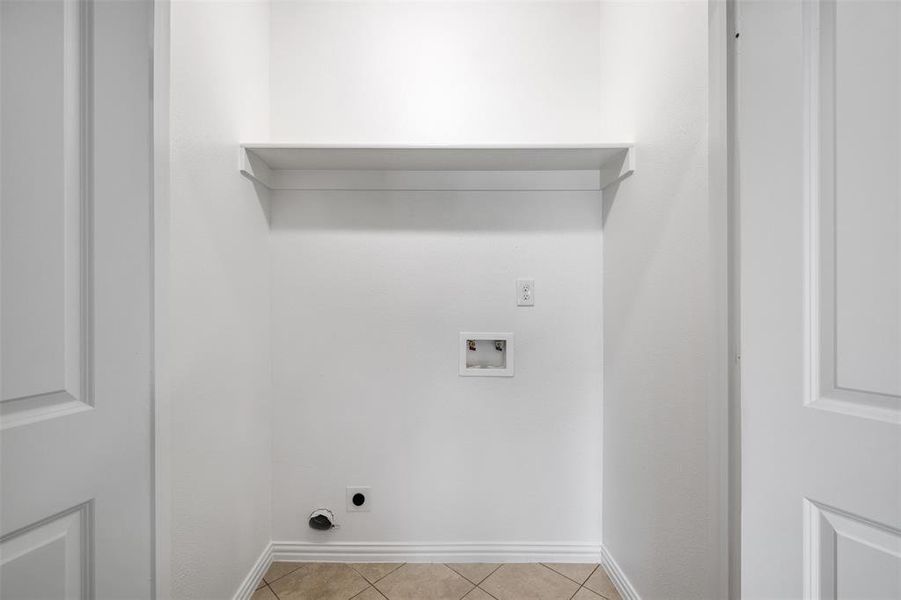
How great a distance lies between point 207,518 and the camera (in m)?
1.23

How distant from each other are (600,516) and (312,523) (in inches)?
49.9

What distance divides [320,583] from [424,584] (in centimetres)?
42

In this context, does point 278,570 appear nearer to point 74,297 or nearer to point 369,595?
point 369,595

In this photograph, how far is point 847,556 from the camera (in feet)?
2.15

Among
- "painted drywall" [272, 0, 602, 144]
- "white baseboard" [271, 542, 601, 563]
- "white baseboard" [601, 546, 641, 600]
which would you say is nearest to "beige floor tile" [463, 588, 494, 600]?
"white baseboard" [271, 542, 601, 563]


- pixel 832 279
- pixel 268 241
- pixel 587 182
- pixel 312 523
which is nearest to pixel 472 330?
pixel 587 182

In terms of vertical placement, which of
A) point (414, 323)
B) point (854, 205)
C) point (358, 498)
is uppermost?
point (854, 205)

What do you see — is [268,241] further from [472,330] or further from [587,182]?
[587,182]

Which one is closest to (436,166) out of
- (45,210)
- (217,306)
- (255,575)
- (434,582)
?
(217,306)

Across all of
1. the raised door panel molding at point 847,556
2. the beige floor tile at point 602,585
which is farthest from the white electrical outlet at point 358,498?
the raised door panel molding at point 847,556

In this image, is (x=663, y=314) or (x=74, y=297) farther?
(x=663, y=314)

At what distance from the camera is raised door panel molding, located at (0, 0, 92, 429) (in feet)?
2.04

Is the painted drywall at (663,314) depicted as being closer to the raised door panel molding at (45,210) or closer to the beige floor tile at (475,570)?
the beige floor tile at (475,570)

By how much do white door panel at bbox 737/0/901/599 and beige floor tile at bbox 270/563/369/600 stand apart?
1.38m
